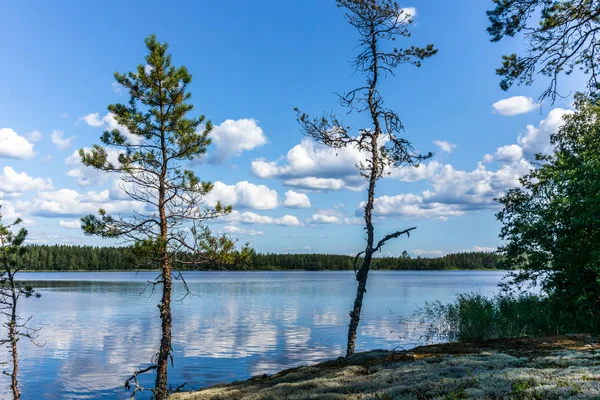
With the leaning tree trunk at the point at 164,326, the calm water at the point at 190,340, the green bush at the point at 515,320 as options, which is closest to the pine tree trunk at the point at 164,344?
the leaning tree trunk at the point at 164,326

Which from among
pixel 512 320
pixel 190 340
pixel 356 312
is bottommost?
pixel 190 340

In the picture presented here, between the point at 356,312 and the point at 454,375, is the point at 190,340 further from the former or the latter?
the point at 454,375

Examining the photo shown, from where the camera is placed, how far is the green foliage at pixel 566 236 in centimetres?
2367

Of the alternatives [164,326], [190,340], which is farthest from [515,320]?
[190,340]

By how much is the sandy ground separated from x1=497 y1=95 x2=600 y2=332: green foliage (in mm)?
7279

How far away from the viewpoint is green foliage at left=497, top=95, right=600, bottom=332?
77.7ft

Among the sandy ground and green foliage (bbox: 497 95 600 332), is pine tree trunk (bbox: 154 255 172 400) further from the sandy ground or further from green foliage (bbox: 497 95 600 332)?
green foliage (bbox: 497 95 600 332)

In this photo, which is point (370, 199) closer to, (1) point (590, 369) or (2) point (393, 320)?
(1) point (590, 369)

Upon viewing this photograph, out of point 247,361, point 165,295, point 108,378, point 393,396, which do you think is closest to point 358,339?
point 247,361

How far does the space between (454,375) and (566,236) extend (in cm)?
1584

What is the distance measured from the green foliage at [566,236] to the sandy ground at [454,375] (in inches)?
287

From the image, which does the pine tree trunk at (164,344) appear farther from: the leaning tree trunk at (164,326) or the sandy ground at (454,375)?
the sandy ground at (454,375)

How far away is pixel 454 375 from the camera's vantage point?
488 inches

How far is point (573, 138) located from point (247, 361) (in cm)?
2852
